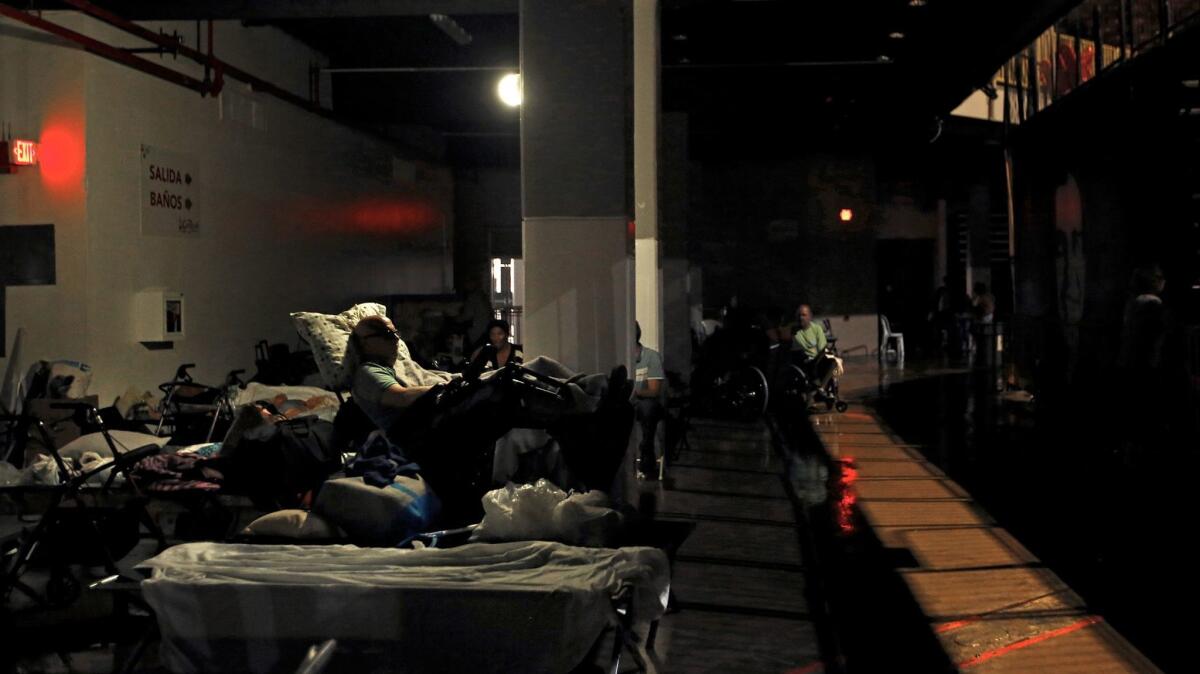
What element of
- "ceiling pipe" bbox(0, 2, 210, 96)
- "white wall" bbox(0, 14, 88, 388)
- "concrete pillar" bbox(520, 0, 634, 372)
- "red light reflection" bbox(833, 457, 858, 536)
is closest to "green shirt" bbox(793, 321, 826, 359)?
"red light reflection" bbox(833, 457, 858, 536)

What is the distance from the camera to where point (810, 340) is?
13383mm

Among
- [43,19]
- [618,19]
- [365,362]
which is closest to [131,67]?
[43,19]

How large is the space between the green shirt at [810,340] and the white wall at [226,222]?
17.5ft

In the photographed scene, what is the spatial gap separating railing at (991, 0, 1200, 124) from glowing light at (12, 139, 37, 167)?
877 centimetres

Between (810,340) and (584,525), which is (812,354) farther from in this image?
(584,525)

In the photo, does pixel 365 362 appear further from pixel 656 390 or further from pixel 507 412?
pixel 656 390

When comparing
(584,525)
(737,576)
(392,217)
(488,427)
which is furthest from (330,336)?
(392,217)

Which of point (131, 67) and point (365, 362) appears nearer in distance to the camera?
point (365, 362)

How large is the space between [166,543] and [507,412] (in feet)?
5.21

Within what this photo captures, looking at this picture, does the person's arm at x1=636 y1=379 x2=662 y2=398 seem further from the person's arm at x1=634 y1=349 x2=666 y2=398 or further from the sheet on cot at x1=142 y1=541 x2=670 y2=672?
the sheet on cot at x1=142 y1=541 x2=670 y2=672

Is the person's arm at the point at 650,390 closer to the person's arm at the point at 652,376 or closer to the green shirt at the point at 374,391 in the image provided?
the person's arm at the point at 652,376

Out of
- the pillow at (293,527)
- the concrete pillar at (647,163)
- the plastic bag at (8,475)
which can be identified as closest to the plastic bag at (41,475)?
the plastic bag at (8,475)

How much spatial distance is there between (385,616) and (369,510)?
707mm

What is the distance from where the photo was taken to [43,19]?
8.27 m
